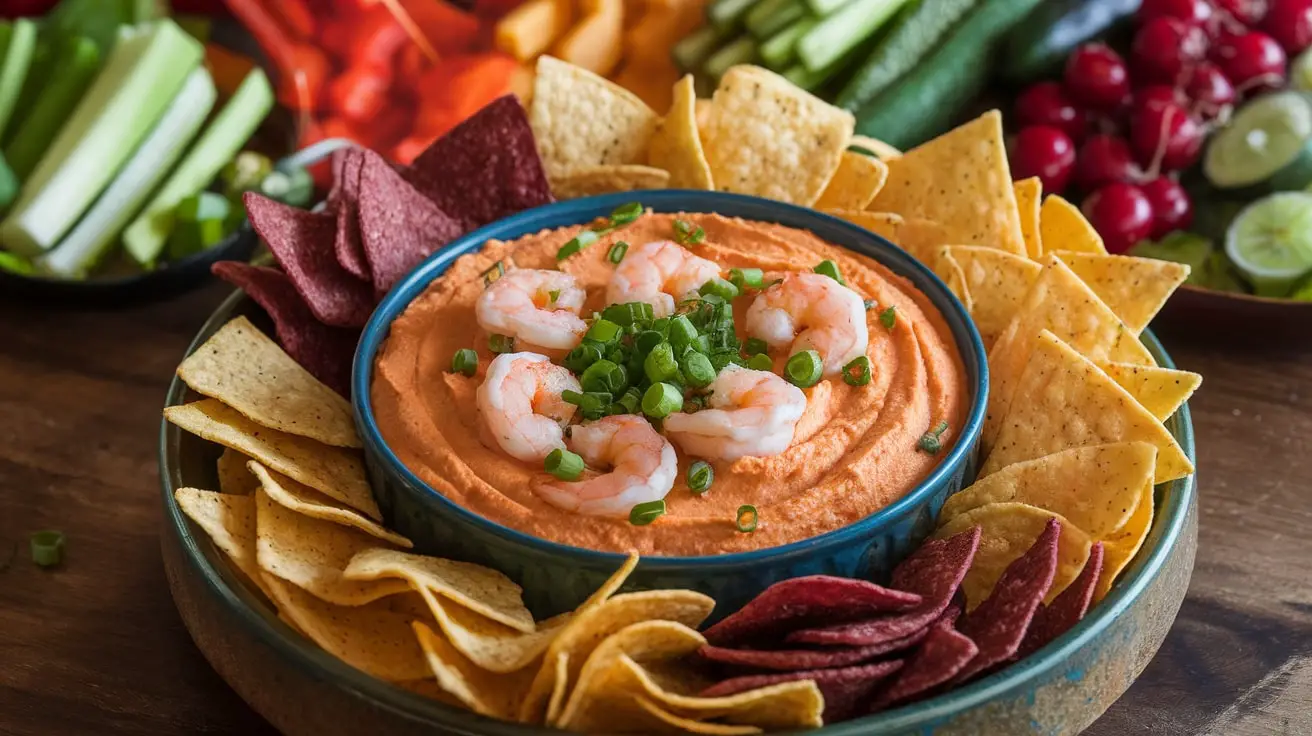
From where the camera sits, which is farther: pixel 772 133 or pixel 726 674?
pixel 772 133

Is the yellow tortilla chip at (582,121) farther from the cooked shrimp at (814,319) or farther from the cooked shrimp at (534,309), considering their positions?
the cooked shrimp at (814,319)

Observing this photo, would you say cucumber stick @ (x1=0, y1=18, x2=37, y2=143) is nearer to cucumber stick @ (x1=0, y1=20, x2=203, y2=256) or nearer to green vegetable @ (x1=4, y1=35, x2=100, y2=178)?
green vegetable @ (x1=4, y1=35, x2=100, y2=178)

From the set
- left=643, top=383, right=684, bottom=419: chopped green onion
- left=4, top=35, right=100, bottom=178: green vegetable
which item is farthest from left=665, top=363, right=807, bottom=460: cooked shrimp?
left=4, top=35, right=100, bottom=178: green vegetable

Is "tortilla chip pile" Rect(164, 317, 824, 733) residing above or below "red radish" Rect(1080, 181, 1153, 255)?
above

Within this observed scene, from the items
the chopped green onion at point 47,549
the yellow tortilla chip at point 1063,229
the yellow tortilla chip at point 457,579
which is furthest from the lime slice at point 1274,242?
the chopped green onion at point 47,549

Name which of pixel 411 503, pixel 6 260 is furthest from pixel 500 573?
pixel 6 260

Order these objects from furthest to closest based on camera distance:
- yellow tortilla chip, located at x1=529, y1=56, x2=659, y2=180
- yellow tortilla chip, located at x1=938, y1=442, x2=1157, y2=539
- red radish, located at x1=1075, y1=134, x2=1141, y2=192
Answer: red radish, located at x1=1075, y1=134, x2=1141, y2=192, yellow tortilla chip, located at x1=529, y1=56, x2=659, y2=180, yellow tortilla chip, located at x1=938, y1=442, x2=1157, y2=539

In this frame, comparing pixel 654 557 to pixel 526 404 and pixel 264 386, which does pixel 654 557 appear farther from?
pixel 264 386

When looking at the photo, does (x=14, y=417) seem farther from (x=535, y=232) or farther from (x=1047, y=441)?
(x=1047, y=441)
